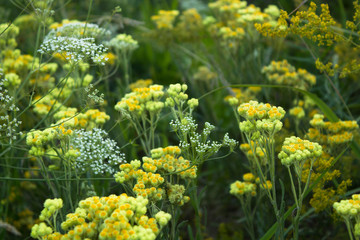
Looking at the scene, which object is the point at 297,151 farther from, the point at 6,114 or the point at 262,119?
the point at 6,114

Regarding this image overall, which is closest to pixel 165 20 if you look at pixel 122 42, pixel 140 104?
pixel 122 42

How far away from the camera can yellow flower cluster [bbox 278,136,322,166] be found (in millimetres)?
1967

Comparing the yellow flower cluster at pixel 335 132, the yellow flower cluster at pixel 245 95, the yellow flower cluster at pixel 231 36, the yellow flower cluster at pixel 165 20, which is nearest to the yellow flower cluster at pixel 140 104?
the yellow flower cluster at pixel 245 95

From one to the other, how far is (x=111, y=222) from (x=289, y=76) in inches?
83.2

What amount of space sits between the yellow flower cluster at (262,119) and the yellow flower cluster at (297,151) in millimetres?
105

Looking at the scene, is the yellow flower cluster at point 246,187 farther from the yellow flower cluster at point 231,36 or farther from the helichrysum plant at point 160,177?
the yellow flower cluster at point 231,36

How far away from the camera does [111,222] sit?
5.34 ft

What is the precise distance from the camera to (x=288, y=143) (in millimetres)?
2072

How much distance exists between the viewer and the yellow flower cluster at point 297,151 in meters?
Answer: 1.97

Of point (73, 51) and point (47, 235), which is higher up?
point (73, 51)

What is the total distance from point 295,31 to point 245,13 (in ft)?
5.32

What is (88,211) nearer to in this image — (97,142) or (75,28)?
(97,142)

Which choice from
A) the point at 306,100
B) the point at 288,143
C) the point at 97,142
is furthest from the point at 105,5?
the point at 288,143

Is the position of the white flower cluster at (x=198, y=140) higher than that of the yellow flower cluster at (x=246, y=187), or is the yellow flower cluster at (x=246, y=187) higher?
the white flower cluster at (x=198, y=140)
